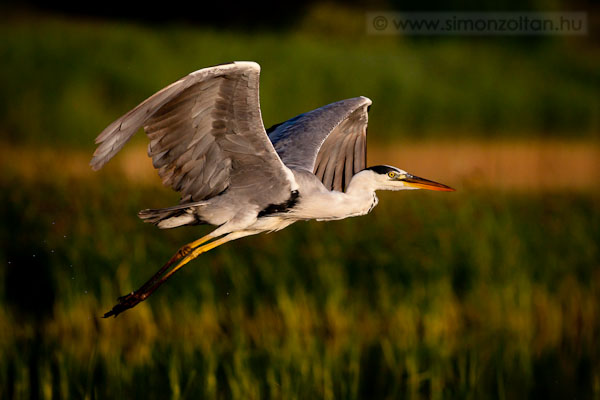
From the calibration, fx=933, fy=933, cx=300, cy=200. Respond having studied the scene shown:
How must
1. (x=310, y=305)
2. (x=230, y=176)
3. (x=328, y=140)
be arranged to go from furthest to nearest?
(x=310, y=305), (x=328, y=140), (x=230, y=176)

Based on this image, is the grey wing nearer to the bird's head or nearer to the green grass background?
the bird's head

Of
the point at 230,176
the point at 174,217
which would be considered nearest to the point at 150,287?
the point at 174,217

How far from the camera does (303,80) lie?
48.5ft

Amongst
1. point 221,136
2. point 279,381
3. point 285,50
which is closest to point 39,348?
point 279,381

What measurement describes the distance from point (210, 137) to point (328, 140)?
3.85 ft

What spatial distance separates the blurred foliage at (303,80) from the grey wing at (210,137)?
27.7 ft

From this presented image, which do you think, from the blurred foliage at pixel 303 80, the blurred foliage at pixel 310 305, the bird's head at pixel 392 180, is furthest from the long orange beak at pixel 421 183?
the blurred foliage at pixel 303 80

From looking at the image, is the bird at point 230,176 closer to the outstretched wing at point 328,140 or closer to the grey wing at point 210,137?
the grey wing at point 210,137

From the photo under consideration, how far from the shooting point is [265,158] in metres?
3.90

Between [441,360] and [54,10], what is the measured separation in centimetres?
1905

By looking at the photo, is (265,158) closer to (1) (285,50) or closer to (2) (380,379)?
(2) (380,379)

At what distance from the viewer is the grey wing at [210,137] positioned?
3.51 m

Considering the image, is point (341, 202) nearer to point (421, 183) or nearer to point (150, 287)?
point (421, 183)

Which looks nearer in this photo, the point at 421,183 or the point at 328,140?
the point at 421,183
